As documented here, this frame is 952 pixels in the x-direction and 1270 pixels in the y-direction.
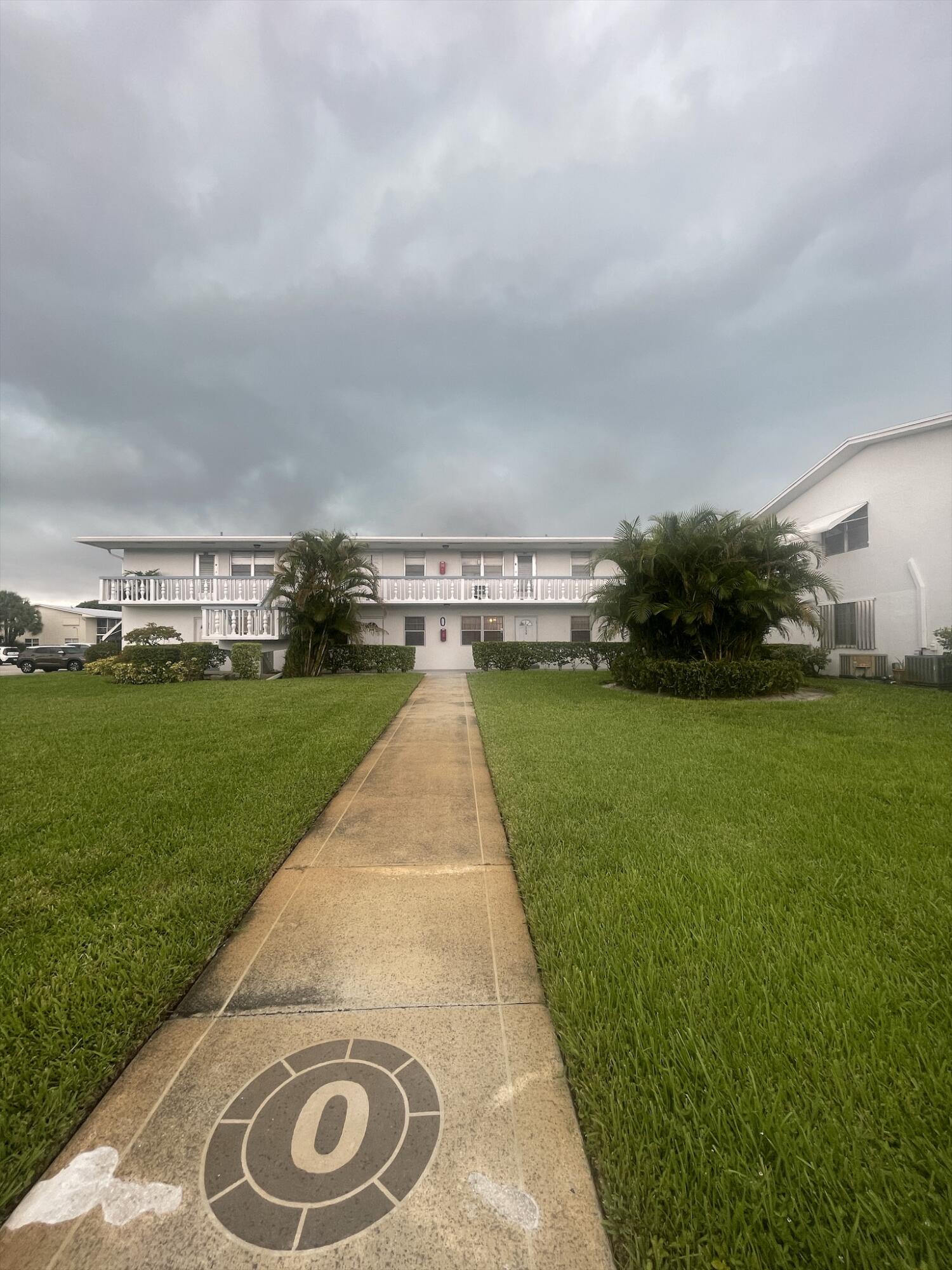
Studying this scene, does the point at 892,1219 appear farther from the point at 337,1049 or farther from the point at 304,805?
the point at 304,805

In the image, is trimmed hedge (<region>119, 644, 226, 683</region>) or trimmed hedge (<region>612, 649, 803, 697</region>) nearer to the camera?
trimmed hedge (<region>612, 649, 803, 697</region>)

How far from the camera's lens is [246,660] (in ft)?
56.3

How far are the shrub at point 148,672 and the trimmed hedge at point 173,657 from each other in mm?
20

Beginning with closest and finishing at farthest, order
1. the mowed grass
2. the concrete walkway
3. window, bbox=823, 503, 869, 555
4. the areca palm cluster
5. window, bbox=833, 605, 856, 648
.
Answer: the concrete walkway
the mowed grass
the areca palm cluster
window, bbox=823, 503, 869, 555
window, bbox=833, 605, 856, 648

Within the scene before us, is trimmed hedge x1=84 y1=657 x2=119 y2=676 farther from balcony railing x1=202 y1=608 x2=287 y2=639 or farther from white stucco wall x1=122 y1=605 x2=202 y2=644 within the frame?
balcony railing x1=202 y1=608 x2=287 y2=639

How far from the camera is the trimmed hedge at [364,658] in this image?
18.2 m

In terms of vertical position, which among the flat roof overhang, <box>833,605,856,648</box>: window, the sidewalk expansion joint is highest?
the flat roof overhang

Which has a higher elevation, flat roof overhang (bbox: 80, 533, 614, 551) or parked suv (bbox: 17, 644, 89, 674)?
flat roof overhang (bbox: 80, 533, 614, 551)

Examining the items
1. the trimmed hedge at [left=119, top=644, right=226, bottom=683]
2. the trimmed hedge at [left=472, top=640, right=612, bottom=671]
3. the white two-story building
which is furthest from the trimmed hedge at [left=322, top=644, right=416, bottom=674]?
the trimmed hedge at [left=119, top=644, right=226, bottom=683]

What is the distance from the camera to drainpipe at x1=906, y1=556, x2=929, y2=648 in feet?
42.8

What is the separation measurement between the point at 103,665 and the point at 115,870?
18.4 metres

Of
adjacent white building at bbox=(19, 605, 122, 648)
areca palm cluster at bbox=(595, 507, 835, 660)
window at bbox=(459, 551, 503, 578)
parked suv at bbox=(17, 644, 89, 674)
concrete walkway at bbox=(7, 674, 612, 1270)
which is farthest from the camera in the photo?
adjacent white building at bbox=(19, 605, 122, 648)

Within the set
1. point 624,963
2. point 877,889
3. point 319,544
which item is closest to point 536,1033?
point 624,963

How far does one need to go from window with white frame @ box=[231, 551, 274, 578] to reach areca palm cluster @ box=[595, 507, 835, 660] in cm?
1624
